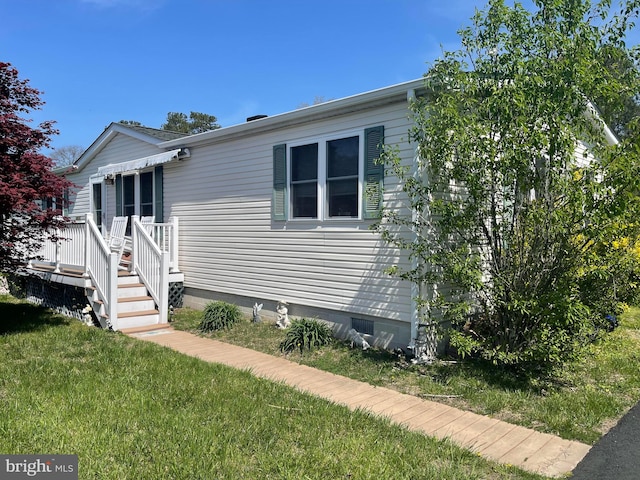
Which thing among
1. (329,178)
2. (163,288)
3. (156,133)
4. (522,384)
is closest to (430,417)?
(522,384)

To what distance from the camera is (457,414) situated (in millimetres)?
4230

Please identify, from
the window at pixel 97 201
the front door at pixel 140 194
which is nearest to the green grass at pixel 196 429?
the front door at pixel 140 194

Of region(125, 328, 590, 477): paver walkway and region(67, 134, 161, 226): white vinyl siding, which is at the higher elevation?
region(67, 134, 161, 226): white vinyl siding

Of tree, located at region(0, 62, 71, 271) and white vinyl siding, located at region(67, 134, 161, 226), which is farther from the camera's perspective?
white vinyl siding, located at region(67, 134, 161, 226)

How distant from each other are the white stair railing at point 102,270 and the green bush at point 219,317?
1.36m

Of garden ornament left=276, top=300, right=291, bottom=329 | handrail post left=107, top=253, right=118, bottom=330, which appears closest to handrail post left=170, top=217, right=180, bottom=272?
handrail post left=107, top=253, right=118, bottom=330

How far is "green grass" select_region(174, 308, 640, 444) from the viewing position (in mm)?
4102

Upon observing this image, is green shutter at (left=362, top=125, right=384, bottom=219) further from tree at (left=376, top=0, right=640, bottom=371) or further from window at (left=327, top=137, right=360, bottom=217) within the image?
tree at (left=376, top=0, right=640, bottom=371)

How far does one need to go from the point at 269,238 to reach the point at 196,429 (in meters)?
4.63

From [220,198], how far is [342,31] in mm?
6242

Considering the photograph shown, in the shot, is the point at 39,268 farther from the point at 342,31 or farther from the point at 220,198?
the point at 342,31

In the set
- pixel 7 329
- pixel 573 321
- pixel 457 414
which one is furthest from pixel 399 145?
pixel 7 329

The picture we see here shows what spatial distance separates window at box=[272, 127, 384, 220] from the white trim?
2786mm

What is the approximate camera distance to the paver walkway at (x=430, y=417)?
339cm
